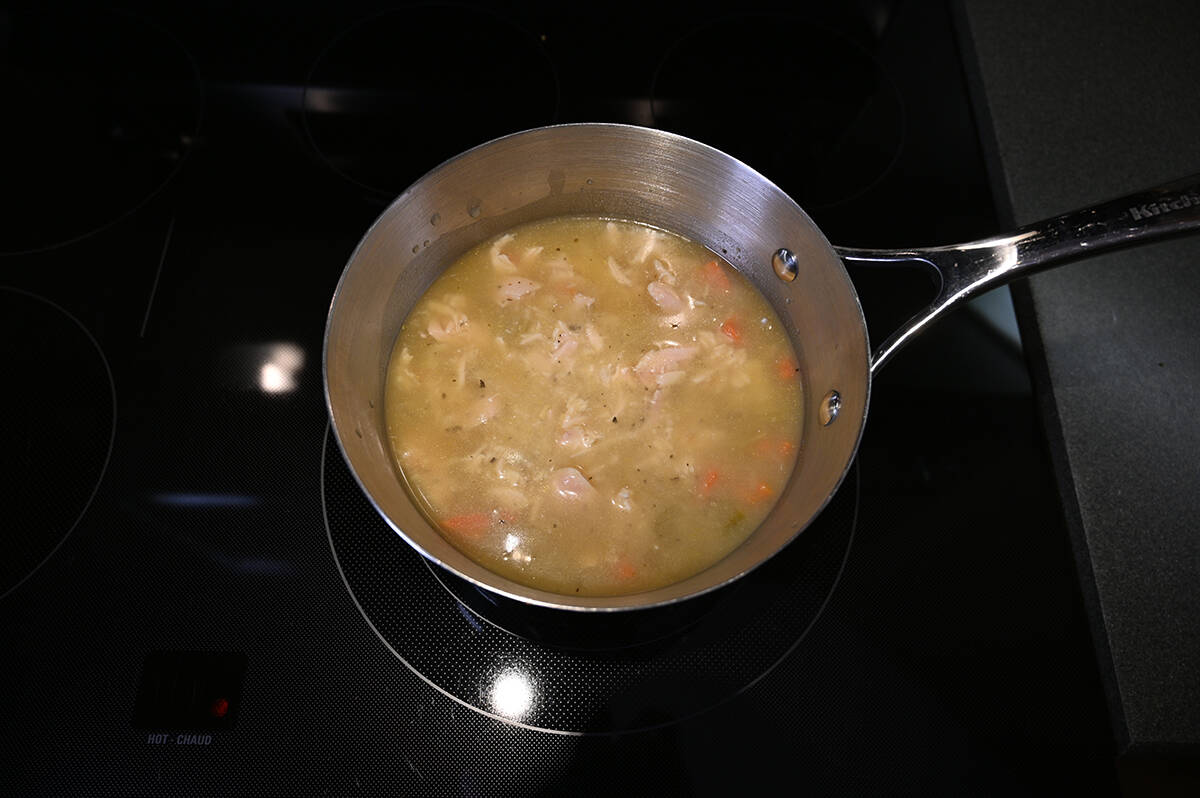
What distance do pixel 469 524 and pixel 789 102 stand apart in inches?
49.1

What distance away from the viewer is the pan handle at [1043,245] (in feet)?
4.86

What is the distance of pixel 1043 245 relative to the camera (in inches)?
59.6

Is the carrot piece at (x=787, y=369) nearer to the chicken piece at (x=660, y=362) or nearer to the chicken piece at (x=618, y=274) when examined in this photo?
the chicken piece at (x=660, y=362)

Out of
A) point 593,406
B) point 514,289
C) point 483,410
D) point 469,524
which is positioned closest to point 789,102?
point 514,289

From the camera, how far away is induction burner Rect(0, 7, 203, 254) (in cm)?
189

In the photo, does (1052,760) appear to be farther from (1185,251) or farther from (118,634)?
(118,634)

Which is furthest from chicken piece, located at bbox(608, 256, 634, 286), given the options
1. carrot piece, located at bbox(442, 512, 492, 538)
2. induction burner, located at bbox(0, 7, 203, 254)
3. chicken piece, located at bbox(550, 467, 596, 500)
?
induction burner, located at bbox(0, 7, 203, 254)

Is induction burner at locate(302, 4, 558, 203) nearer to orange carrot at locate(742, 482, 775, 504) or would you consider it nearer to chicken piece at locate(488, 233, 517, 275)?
chicken piece at locate(488, 233, 517, 275)

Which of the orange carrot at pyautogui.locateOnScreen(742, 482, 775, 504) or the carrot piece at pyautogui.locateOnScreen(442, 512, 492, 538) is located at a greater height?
the orange carrot at pyautogui.locateOnScreen(742, 482, 775, 504)

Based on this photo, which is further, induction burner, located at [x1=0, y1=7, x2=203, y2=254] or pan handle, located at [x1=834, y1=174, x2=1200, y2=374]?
induction burner, located at [x1=0, y1=7, x2=203, y2=254]

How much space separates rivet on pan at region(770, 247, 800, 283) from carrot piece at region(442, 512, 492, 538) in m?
0.75

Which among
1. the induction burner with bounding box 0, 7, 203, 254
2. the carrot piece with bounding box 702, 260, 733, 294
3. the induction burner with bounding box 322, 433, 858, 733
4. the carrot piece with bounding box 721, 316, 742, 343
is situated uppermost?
the induction burner with bounding box 0, 7, 203, 254

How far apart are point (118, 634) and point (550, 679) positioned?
75 centimetres

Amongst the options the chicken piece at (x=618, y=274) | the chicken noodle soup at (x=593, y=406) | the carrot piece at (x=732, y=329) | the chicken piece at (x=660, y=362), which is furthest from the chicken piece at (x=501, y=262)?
the carrot piece at (x=732, y=329)
